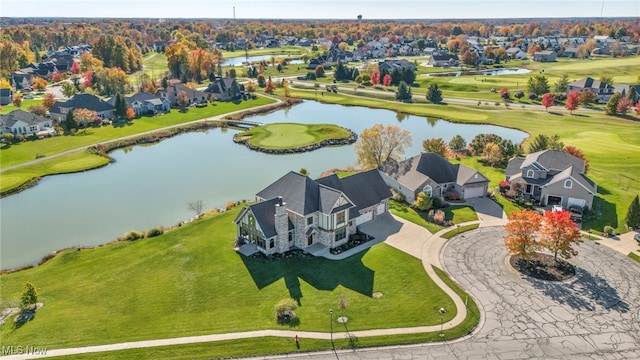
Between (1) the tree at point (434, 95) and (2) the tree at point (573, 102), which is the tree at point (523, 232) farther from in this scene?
(1) the tree at point (434, 95)

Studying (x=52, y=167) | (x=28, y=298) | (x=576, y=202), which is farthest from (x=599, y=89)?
(x=28, y=298)

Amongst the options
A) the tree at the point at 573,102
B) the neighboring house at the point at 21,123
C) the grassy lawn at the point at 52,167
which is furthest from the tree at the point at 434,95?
the neighboring house at the point at 21,123

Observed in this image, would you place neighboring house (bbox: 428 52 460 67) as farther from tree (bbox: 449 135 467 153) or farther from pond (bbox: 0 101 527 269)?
tree (bbox: 449 135 467 153)

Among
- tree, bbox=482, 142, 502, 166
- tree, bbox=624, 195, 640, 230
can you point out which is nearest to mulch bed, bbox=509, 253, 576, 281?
tree, bbox=624, 195, 640, 230

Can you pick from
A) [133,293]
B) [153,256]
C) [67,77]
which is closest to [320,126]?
[153,256]

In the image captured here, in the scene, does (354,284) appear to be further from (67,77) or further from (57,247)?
(67,77)
